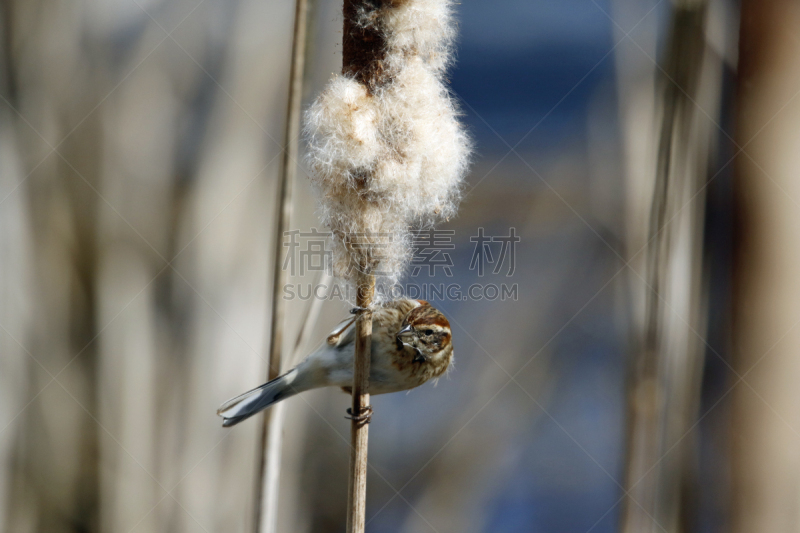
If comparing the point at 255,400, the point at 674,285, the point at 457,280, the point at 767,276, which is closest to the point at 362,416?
the point at 255,400

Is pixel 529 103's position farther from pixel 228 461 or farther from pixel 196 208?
pixel 228 461

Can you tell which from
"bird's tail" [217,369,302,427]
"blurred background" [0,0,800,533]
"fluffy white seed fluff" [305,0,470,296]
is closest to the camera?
"fluffy white seed fluff" [305,0,470,296]

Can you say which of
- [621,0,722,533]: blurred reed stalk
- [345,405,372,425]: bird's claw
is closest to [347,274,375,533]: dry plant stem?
[345,405,372,425]: bird's claw

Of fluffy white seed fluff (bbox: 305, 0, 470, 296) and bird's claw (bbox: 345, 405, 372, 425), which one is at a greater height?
fluffy white seed fluff (bbox: 305, 0, 470, 296)

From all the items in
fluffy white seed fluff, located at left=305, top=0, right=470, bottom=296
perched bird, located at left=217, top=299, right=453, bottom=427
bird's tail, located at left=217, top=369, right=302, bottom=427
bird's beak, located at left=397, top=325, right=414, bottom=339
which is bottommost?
bird's tail, located at left=217, top=369, right=302, bottom=427

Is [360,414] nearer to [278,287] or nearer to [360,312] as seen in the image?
[360,312]

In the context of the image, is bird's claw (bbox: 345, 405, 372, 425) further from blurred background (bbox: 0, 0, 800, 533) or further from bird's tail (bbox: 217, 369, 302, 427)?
blurred background (bbox: 0, 0, 800, 533)

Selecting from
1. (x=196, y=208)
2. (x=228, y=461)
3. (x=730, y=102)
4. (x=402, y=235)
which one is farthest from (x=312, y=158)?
(x=730, y=102)
